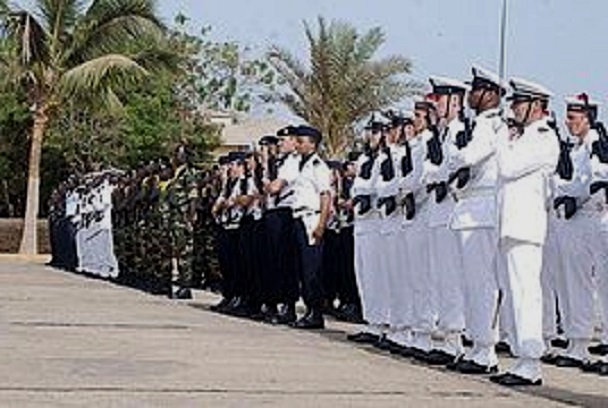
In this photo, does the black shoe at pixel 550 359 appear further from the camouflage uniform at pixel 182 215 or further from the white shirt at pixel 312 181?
the camouflage uniform at pixel 182 215

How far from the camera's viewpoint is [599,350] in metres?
A: 11.4

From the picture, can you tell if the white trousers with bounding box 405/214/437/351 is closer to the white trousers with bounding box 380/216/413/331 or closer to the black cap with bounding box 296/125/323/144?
the white trousers with bounding box 380/216/413/331

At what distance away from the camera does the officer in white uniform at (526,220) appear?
9047 millimetres

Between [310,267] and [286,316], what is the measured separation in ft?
3.11

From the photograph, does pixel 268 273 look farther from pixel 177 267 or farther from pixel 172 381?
pixel 172 381

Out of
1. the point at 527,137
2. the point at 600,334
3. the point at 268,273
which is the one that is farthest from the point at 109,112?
the point at 527,137

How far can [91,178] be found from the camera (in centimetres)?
2456

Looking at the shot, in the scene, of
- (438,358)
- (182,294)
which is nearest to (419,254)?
(438,358)

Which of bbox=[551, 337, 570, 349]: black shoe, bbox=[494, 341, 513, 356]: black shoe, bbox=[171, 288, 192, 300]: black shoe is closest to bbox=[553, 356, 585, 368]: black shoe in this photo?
bbox=[551, 337, 570, 349]: black shoe

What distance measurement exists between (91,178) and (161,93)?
608 inches

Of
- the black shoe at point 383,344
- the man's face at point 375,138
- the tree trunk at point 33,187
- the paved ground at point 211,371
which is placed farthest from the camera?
the tree trunk at point 33,187

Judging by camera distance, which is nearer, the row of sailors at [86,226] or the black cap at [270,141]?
the black cap at [270,141]

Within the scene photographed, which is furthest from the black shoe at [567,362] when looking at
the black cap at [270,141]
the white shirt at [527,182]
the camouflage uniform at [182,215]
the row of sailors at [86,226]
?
the row of sailors at [86,226]

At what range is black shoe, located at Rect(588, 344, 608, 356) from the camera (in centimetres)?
1089
